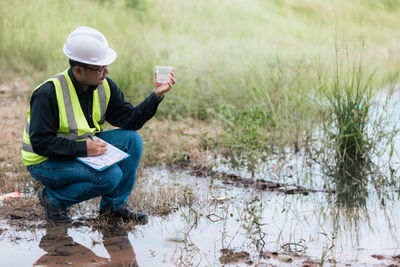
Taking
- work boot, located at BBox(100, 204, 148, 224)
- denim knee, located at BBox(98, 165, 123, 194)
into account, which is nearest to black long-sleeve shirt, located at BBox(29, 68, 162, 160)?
denim knee, located at BBox(98, 165, 123, 194)

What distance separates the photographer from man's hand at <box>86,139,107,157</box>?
3.55 meters

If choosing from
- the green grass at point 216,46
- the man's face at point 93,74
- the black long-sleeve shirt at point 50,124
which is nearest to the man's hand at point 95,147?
the black long-sleeve shirt at point 50,124

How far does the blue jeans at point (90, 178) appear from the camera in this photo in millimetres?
3584

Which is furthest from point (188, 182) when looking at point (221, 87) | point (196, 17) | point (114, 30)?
point (196, 17)

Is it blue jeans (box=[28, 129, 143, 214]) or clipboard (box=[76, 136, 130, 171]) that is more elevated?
clipboard (box=[76, 136, 130, 171])

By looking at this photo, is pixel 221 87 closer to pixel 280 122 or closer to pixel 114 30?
pixel 280 122

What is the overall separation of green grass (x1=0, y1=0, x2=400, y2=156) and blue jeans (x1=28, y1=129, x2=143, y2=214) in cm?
227

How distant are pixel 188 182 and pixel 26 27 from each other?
6457 millimetres

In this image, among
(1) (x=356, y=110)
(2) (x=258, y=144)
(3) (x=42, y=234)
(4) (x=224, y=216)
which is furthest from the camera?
(2) (x=258, y=144)

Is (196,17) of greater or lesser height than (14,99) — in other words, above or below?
above

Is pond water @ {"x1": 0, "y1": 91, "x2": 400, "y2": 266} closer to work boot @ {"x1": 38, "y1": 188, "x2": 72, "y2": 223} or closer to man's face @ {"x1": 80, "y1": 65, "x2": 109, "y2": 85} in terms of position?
work boot @ {"x1": 38, "y1": 188, "x2": 72, "y2": 223}

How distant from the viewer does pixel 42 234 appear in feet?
11.8

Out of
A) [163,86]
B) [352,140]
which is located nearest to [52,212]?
[163,86]

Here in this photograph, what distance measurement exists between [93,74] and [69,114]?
321 millimetres
